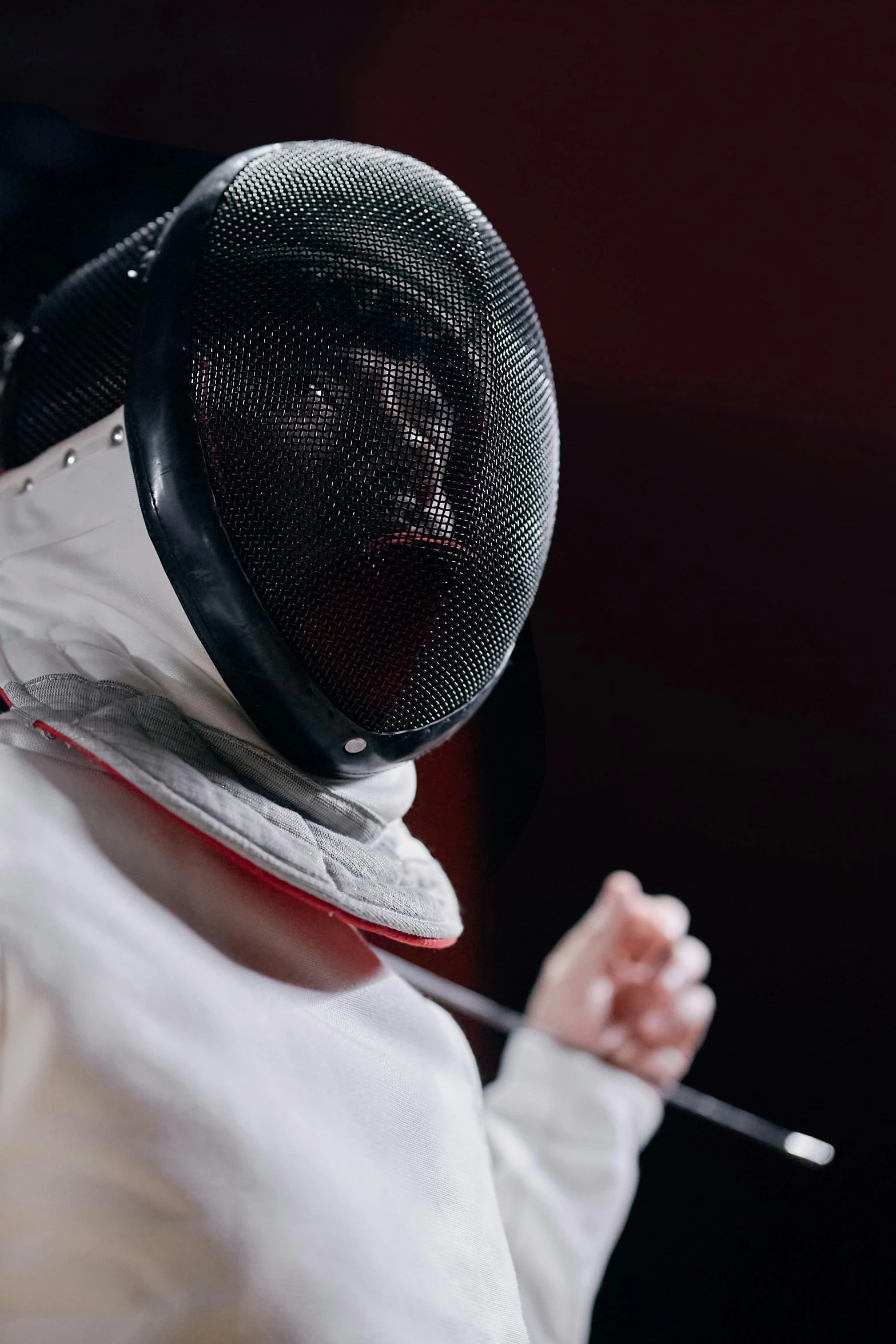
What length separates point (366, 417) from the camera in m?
0.68

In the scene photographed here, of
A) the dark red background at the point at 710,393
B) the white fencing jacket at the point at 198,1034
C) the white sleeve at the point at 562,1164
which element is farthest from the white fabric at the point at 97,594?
the dark red background at the point at 710,393

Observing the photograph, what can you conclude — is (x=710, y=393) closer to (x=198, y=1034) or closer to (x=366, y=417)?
(x=366, y=417)

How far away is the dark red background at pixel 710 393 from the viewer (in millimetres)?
1126

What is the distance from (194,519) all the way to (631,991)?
65 centimetres

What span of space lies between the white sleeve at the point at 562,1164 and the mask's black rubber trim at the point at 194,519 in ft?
1.44

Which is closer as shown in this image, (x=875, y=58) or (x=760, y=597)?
(x=875, y=58)

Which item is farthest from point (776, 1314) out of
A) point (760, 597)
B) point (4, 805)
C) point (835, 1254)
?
point (4, 805)

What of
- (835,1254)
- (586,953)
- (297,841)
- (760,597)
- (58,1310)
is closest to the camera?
(58,1310)

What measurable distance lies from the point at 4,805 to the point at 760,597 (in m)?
0.95

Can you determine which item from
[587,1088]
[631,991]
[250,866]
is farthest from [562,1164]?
[250,866]

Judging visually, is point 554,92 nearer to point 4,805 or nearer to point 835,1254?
point 4,805

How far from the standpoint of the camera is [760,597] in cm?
124

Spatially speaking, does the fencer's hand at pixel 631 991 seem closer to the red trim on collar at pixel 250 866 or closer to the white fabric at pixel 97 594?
the red trim on collar at pixel 250 866

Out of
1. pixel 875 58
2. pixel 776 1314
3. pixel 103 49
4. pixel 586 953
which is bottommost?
pixel 776 1314
